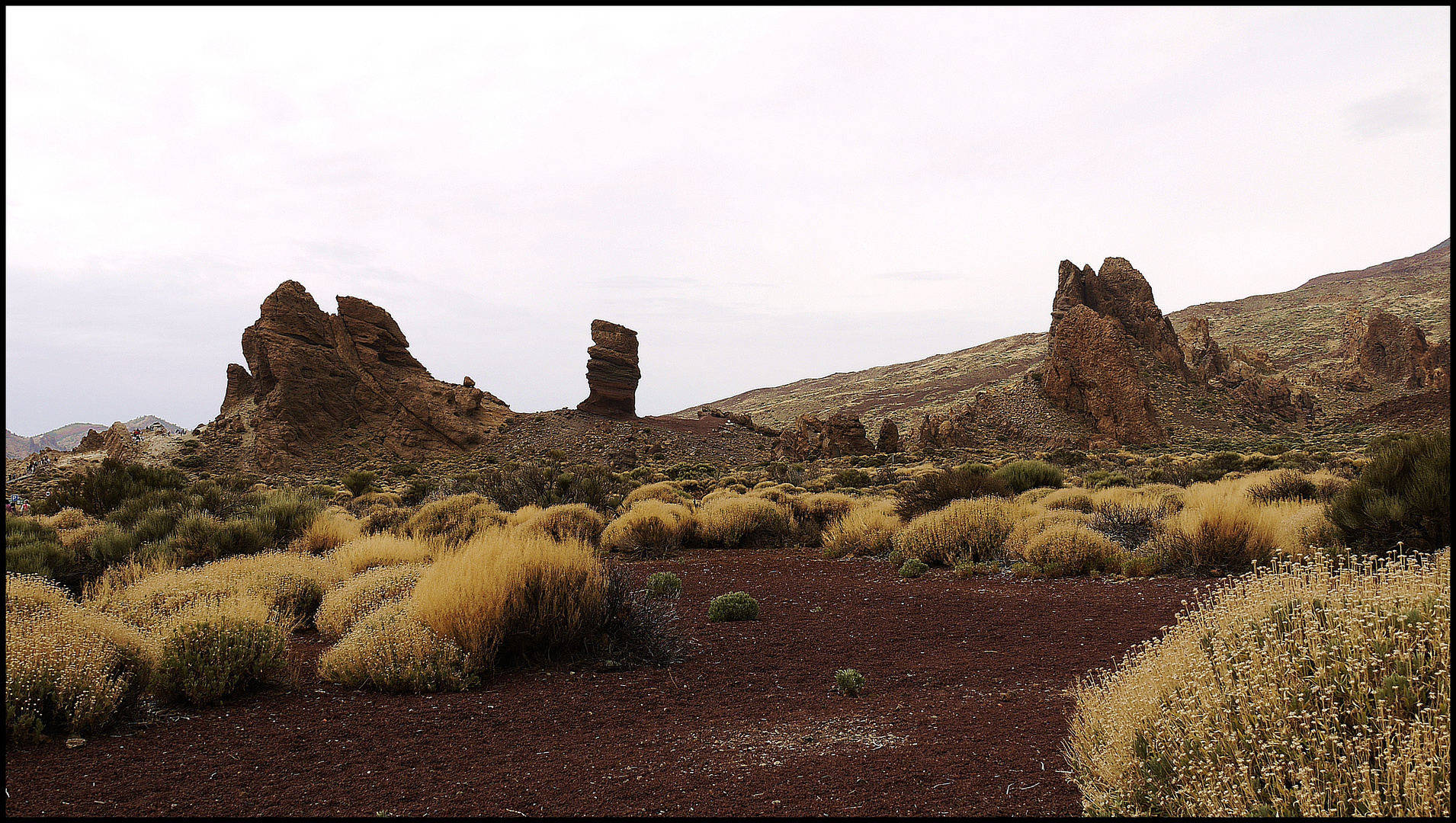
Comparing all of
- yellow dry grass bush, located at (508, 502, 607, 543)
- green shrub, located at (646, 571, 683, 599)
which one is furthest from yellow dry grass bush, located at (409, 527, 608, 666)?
yellow dry grass bush, located at (508, 502, 607, 543)

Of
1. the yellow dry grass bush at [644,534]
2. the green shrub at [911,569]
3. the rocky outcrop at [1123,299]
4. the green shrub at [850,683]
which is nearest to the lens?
the green shrub at [850,683]

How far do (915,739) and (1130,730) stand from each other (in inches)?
60.5

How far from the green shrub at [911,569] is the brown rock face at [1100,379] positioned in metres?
35.6

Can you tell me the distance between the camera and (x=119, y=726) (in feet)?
17.3

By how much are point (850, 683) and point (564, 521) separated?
9422 millimetres

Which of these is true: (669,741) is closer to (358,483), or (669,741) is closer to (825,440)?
(358,483)

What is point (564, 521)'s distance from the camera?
1449cm

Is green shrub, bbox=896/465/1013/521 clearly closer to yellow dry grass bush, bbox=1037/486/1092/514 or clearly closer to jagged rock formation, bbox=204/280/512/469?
yellow dry grass bush, bbox=1037/486/1092/514

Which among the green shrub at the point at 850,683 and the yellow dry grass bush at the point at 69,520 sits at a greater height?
the yellow dry grass bush at the point at 69,520

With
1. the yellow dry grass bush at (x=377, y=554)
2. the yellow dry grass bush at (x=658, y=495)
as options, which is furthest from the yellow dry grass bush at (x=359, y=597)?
the yellow dry grass bush at (x=658, y=495)

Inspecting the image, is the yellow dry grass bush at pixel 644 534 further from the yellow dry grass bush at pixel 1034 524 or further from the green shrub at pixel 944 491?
the yellow dry grass bush at pixel 1034 524

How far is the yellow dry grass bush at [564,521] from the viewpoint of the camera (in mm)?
13844

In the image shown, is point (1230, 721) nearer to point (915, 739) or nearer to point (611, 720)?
point (915, 739)

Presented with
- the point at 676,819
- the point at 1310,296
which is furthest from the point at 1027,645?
the point at 1310,296
